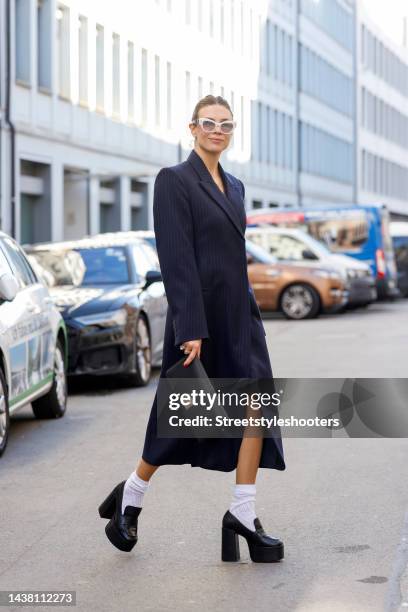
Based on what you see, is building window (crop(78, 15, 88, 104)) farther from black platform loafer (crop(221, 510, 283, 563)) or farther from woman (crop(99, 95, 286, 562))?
black platform loafer (crop(221, 510, 283, 563))

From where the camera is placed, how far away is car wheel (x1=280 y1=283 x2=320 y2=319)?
27422 mm

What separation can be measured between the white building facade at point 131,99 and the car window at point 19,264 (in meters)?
9.79

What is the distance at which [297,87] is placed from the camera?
213ft

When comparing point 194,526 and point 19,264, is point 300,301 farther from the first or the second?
point 194,526

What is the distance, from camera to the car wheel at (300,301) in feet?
90.0

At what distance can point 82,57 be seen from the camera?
37.0 metres

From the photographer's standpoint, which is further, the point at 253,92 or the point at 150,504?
the point at 253,92

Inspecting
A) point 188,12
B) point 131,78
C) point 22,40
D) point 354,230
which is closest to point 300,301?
point 354,230

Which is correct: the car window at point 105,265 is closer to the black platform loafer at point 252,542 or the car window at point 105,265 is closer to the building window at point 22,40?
the black platform loafer at point 252,542

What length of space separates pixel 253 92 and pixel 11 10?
25037 millimetres

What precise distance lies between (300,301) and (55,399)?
53.8 feet

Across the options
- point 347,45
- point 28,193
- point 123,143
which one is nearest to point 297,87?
point 347,45

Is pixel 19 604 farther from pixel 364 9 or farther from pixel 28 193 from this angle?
pixel 364 9

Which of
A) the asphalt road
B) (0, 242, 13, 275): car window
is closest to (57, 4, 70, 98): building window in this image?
the asphalt road
